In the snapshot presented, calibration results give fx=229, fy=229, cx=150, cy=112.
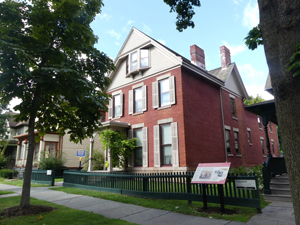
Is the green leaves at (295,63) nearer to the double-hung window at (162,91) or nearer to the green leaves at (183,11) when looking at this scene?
the green leaves at (183,11)

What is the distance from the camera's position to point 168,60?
15672 millimetres

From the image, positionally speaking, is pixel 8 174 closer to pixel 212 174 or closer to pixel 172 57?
pixel 172 57

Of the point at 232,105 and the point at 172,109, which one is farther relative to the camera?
the point at 232,105

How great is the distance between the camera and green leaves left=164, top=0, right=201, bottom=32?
7.13 m

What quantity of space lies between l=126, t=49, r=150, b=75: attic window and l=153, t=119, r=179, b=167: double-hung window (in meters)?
4.69

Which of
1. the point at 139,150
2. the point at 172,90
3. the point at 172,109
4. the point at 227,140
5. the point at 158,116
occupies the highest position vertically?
the point at 172,90

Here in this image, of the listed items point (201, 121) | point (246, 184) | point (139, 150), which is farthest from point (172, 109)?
point (246, 184)

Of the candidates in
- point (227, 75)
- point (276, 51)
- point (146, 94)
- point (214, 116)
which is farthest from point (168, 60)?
point (276, 51)

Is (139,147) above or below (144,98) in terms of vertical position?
below

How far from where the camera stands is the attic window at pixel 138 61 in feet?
55.8

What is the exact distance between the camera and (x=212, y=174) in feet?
21.5

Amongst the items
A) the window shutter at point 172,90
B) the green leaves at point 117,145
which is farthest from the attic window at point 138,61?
the green leaves at point 117,145

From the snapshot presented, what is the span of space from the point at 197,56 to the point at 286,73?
17.4 meters

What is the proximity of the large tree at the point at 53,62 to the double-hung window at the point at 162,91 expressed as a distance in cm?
694
